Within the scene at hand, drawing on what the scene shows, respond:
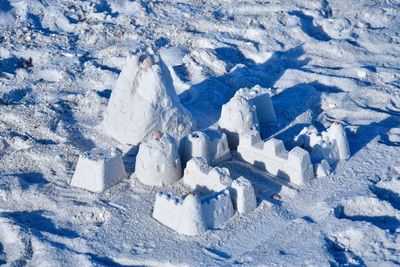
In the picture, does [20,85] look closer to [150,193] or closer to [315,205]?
[150,193]

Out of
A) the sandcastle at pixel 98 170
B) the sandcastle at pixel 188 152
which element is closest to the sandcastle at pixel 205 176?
the sandcastle at pixel 188 152

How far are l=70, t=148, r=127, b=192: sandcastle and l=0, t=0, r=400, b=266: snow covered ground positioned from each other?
141 millimetres

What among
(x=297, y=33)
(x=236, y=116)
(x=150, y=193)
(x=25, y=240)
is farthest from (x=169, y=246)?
(x=297, y=33)

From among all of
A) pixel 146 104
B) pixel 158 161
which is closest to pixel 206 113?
pixel 146 104

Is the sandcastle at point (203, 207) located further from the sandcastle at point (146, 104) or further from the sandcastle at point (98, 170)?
the sandcastle at point (146, 104)

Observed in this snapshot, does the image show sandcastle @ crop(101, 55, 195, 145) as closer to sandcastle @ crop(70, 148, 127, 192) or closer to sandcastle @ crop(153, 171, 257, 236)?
sandcastle @ crop(70, 148, 127, 192)

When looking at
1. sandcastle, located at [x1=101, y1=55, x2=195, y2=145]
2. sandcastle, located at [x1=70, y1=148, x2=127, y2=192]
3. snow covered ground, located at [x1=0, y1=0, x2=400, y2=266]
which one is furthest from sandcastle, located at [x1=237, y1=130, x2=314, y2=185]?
sandcastle, located at [x1=70, y1=148, x2=127, y2=192]

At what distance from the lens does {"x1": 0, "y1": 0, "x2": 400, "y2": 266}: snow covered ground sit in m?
8.66

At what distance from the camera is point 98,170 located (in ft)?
31.1

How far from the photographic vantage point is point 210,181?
9273 millimetres

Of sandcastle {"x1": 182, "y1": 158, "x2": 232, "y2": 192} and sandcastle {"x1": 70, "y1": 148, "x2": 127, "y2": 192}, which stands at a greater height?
sandcastle {"x1": 182, "y1": 158, "x2": 232, "y2": 192}

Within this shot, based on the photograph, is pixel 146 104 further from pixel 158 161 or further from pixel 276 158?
pixel 276 158

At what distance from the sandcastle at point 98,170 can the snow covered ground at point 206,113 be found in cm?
14

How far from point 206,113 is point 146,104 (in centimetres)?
158
